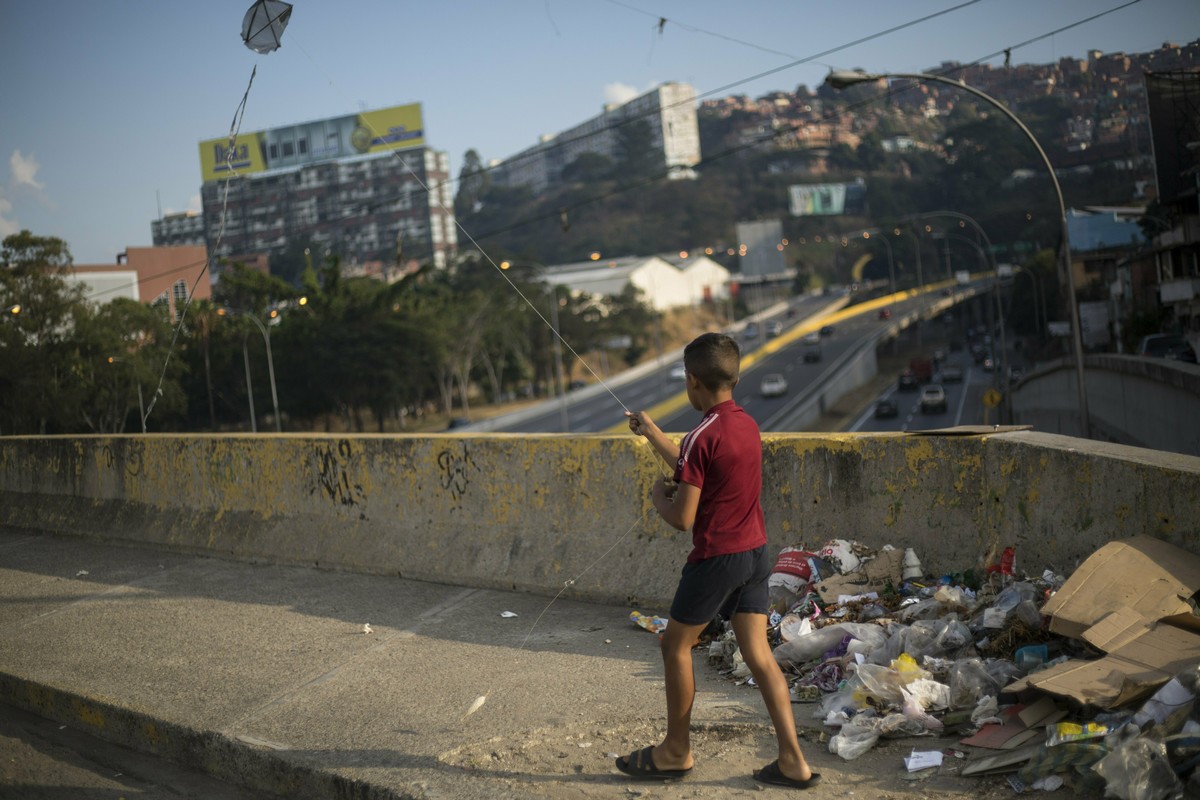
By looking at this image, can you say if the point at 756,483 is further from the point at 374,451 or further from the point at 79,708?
the point at 374,451

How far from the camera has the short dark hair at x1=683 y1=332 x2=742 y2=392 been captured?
148 inches

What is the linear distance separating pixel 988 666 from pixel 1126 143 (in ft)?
138

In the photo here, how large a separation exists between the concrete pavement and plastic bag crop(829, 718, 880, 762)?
44 mm

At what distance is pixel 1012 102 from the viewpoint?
4331cm

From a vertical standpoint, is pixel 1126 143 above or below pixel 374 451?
above

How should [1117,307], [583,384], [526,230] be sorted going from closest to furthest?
[1117,307] < [583,384] < [526,230]

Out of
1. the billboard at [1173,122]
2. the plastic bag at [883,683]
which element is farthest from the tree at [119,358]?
the billboard at [1173,122]

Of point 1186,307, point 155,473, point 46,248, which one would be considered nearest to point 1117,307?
point 1186,307

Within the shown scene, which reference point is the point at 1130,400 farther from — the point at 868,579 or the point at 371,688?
the point at 371,688

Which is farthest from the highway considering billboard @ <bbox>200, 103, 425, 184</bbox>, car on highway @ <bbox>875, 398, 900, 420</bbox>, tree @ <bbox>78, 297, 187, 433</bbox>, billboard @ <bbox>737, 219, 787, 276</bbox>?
billboard @ <bbox>200, 103, 425, 184</bbox>

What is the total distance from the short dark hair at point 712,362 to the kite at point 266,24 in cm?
397

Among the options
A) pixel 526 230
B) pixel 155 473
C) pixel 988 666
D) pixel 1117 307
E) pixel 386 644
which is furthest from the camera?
pixel 526 230

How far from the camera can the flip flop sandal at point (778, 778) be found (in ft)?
12.2

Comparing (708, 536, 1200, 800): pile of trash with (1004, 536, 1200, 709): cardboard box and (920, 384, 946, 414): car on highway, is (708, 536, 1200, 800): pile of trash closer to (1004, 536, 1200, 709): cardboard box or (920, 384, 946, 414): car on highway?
(1004, 536, 1200, 709): cardboard box
